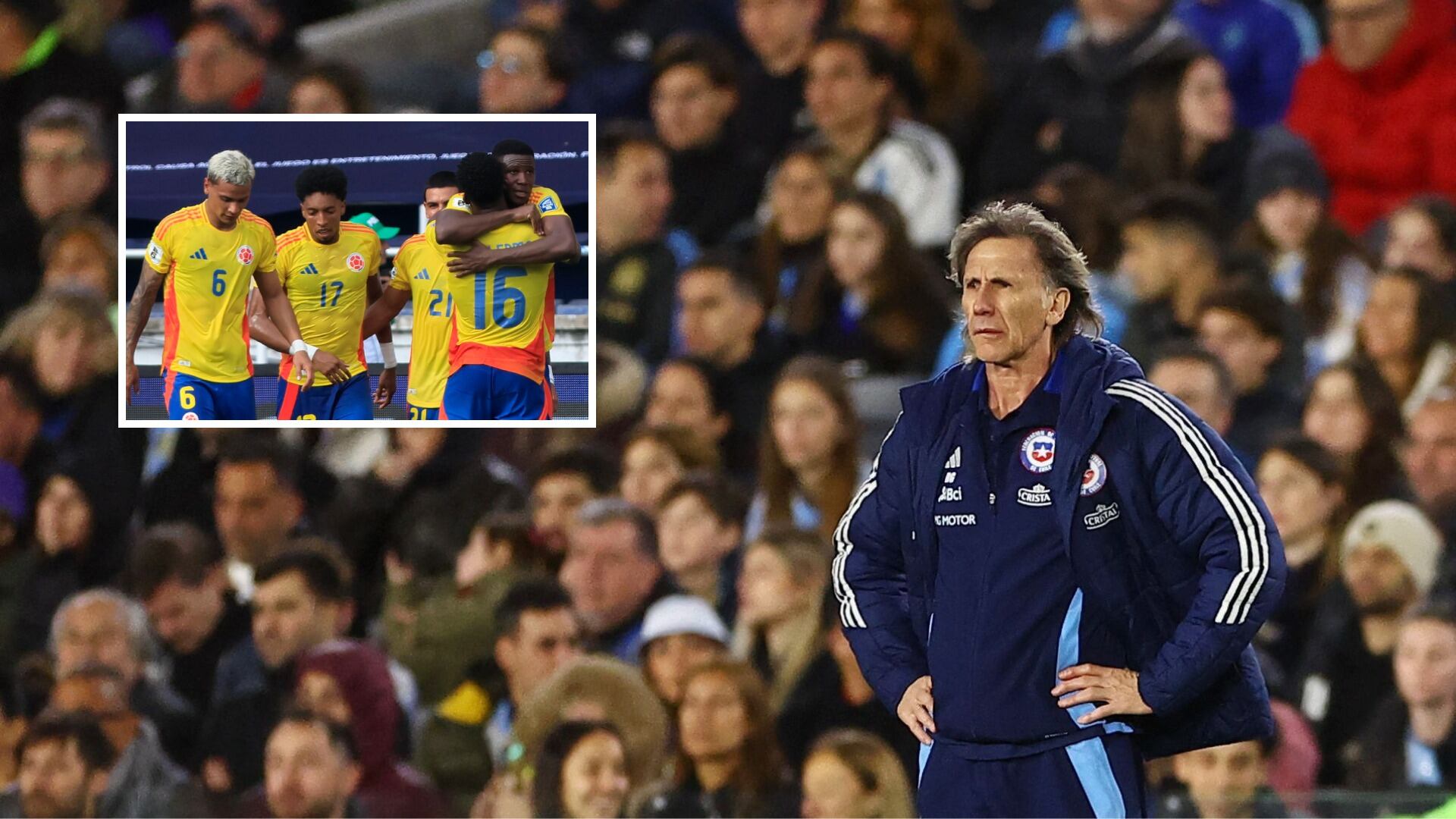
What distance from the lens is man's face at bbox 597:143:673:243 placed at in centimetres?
849

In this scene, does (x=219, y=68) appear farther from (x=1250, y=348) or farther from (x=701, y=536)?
(x=1250, y=348)

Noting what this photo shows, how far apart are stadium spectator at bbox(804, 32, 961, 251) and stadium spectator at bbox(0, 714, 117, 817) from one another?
3215 mm

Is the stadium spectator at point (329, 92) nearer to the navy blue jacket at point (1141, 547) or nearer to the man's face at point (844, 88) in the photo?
the man's face at point (844, 88)

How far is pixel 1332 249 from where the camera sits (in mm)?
7844

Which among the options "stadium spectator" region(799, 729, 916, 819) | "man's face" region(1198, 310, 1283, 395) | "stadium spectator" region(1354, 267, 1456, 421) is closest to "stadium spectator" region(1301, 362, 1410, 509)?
"stadium spectator" region(1354, 267, 1456, 421)

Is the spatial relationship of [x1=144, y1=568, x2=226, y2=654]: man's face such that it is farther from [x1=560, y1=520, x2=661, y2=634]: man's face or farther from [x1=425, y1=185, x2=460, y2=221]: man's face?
[x1=425, y1=185, x2=460, y2=221]: man's face

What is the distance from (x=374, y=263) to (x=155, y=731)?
109 inches

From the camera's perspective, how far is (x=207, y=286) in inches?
191

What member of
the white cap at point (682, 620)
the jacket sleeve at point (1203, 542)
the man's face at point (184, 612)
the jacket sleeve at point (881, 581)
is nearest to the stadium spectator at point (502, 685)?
the white cap at point (682, 620)


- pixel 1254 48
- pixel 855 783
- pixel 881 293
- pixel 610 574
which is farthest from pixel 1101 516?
pixel 1254 48

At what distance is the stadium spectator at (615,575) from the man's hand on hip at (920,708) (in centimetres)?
309

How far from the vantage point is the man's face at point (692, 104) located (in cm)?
877

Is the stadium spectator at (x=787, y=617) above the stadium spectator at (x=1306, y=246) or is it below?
below

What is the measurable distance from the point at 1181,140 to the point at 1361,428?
1.47m
